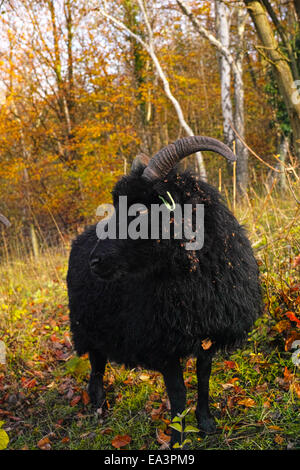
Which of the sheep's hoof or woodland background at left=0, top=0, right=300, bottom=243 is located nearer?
the sheep's hoof

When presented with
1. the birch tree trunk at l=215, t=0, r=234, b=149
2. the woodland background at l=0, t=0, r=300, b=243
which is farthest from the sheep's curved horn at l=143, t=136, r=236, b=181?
the woodland background at l=0, t=0, r=300, b=243

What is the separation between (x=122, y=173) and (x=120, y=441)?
10.5 meters

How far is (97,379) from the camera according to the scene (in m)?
3.71

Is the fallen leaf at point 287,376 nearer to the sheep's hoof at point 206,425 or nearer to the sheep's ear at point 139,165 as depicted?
the sheep's hoof at point 206,425

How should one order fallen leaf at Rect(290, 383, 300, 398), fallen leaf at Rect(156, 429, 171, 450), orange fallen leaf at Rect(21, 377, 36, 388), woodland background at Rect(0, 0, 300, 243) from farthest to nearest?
1. woodland background at Rect(0, 0, 300, 243)
2. orange fallen leaf at Rect(21, 377, 36, 388)
3. fallen leaf at Rect(290, 383, 300, 398)
4. fallen leaf at Rect(156, 429, 171, 450)

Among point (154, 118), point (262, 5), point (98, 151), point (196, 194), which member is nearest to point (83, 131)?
point (98, 151)

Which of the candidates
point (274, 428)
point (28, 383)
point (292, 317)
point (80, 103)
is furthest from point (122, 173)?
point (274, 428)

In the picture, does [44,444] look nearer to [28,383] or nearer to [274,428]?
[28,383]

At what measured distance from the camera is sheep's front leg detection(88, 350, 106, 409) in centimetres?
367

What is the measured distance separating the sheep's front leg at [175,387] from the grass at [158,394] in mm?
369

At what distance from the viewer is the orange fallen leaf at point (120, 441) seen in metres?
2.90

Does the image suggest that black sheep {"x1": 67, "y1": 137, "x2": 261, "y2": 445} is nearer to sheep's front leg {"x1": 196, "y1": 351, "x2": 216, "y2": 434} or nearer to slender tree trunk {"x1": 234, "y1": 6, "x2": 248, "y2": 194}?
sheep's front leg {"x1": 196, "y1": 351, "x2": 216, "y2": 434}

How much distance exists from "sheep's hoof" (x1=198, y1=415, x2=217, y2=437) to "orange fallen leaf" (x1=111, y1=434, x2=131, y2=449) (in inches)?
23.6

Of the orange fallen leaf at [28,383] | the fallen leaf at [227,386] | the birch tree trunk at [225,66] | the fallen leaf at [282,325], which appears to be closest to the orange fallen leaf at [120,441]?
the fallen leaf at [227,386]
